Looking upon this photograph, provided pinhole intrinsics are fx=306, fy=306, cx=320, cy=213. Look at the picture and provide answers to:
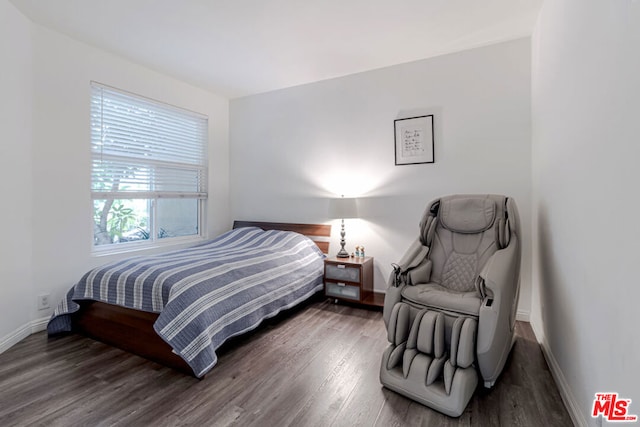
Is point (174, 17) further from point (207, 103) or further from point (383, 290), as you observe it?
point (383, 290)

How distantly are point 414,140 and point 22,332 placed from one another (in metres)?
3.95

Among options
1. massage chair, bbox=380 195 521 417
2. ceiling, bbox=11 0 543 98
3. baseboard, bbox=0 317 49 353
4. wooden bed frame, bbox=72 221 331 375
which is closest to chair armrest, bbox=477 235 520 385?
massage chair, bbox=380 195 521 417

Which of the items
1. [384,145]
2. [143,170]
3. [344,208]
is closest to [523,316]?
[344,208]

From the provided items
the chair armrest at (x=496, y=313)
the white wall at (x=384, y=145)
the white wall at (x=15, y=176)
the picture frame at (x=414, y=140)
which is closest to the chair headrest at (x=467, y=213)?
the chair armrest at (x=496, y=313)

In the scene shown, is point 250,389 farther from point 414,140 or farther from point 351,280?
point 414,140

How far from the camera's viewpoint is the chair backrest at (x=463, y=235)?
232 centimetres

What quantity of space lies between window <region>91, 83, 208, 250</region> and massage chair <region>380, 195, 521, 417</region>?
2963mm

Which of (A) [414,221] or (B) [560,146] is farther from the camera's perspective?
A: (A) [414,221]

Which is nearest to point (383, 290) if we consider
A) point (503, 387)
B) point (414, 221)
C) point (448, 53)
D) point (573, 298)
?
point (414, 221)

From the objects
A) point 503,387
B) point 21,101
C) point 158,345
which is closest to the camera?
point 503,387

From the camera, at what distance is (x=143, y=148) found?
3486 mm

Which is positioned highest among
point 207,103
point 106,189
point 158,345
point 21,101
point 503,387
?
point 207,103

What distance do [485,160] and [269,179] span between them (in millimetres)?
2651

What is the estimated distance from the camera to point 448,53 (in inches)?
122
